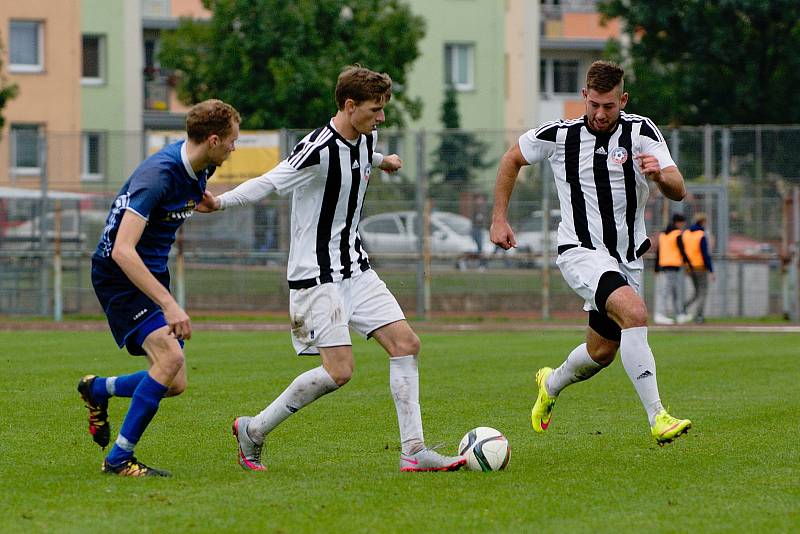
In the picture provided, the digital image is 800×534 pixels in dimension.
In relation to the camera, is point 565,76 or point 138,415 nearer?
point 138,415

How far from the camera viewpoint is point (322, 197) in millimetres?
7746

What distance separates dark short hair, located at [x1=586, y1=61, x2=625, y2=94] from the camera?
8.35 metres

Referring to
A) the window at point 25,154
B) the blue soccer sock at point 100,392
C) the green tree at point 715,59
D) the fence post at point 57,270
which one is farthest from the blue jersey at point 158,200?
the green tree at point 715,59

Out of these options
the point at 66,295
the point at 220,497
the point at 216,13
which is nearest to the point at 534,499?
the point at 220,497

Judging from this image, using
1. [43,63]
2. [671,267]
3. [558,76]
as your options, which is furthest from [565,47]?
[671,267]

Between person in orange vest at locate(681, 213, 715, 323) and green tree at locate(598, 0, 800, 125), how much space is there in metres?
15.1

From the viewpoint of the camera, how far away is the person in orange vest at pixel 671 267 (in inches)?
980

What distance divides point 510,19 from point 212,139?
4656 centimetres

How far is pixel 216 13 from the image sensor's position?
3850 cm

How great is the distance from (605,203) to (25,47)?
3829 cm

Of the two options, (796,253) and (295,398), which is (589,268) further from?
(796,253)

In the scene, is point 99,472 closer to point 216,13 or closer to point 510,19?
point 216,13

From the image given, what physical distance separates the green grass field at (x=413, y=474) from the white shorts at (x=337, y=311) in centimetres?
73

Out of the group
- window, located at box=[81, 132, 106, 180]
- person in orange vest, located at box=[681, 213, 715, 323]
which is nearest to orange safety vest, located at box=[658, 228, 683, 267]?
person in orange vest, located at box=[681, 213, 715, 323]
